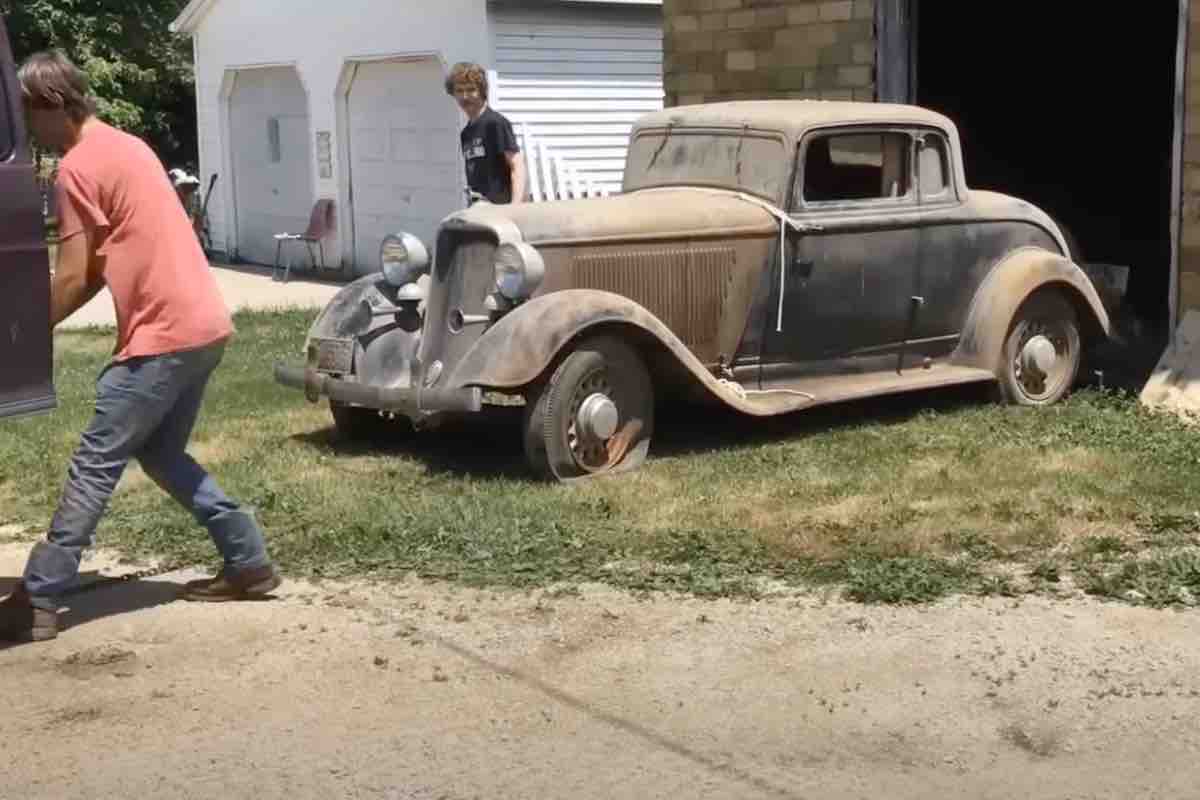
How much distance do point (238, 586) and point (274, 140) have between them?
1595cm

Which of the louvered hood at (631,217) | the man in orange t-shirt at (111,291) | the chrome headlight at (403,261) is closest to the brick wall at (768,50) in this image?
the louvered hood at (631,217)

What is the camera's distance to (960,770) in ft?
14.4

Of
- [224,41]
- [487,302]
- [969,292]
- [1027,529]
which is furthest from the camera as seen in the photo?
[224,41]

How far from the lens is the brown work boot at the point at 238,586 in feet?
19.2

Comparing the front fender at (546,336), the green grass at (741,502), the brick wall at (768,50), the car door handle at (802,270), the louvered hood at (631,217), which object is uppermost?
the brick wall at (768,50)

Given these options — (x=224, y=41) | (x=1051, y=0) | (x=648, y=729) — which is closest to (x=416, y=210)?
(x=224, y=41)

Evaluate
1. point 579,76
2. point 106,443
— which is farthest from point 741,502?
point 579,76

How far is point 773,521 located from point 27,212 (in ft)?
9.71

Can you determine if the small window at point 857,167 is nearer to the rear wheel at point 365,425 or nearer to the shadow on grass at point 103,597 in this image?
the rear wheel at point 365,425

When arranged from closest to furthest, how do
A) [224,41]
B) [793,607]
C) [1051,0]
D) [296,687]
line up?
[296,687]
[793,607]
[1051,0]
[224,41]

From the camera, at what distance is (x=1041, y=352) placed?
915 centimetres

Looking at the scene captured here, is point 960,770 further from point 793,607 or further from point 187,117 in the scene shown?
point 187,117

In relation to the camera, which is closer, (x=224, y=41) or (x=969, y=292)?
(x=969, y=292)

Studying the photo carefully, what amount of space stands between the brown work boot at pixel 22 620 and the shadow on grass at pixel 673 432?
2542 millimetres
